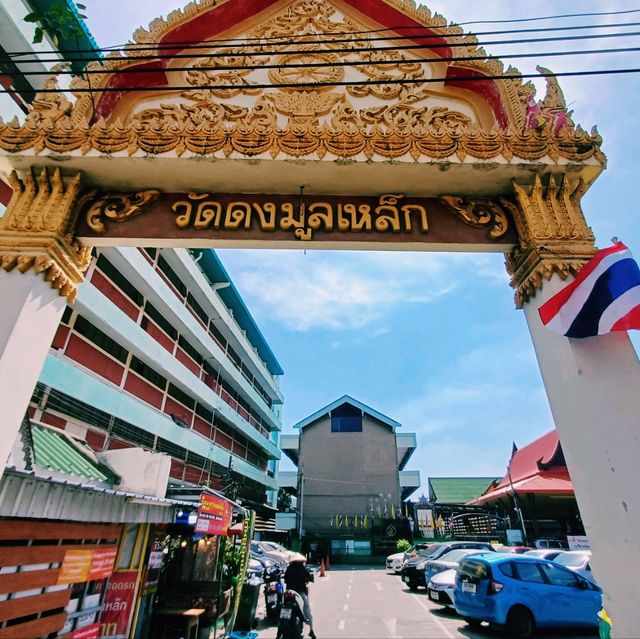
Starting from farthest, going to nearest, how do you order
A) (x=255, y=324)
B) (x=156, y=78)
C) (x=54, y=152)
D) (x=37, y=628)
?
(x=255, y=324)
(x=156, y=78)
(x=37, y=628)
(x=54, y=152)

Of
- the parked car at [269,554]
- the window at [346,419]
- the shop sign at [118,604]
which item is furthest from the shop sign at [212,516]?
the window at [346,419]

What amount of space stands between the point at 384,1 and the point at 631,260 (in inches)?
173

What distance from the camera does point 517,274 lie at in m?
3.67

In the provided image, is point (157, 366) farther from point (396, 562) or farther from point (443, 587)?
point (396, 562)

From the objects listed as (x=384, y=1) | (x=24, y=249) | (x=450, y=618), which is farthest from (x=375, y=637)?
(x=384, y=1)

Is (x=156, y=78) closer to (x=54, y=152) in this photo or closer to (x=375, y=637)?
(x=54, y=152)

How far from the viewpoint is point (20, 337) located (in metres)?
2.94

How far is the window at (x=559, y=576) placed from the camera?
25.5 ft

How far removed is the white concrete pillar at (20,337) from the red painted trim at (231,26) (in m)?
2.08

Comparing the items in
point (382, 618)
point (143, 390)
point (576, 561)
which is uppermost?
point (143, 390)

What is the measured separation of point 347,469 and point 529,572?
23.8 metres

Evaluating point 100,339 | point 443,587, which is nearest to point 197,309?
point 100,339

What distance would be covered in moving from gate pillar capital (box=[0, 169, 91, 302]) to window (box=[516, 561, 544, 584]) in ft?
29.6

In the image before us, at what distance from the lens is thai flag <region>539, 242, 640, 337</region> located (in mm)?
2770
